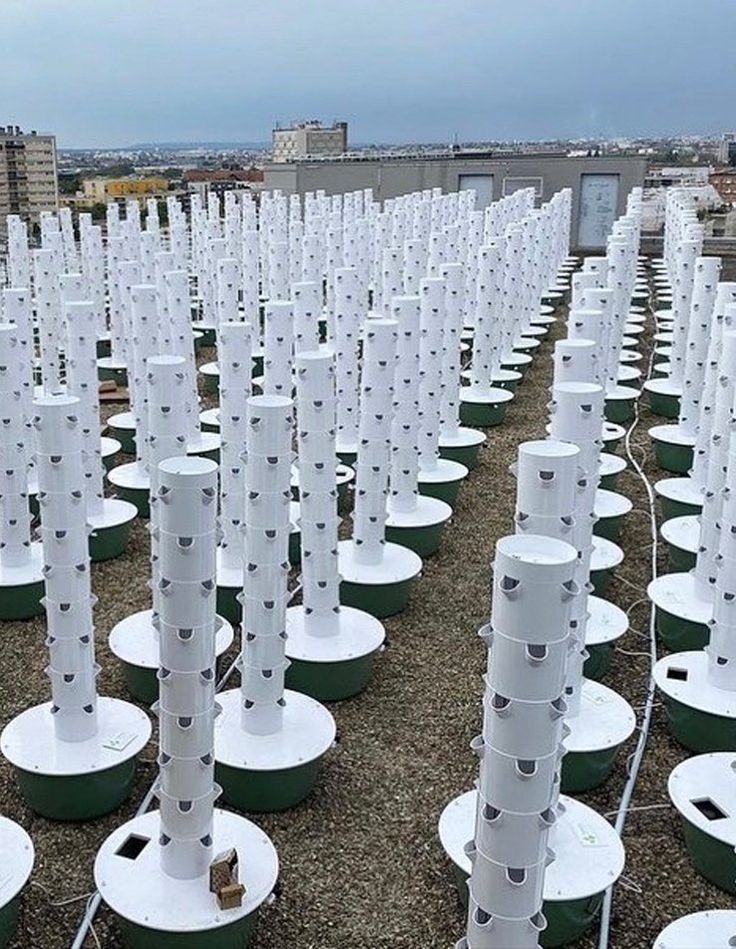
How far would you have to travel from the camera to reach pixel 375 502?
9469 millimetres

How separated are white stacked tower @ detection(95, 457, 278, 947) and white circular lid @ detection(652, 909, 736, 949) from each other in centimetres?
230

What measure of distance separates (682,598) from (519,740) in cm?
494

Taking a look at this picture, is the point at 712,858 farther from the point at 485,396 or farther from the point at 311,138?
the point at 311,138

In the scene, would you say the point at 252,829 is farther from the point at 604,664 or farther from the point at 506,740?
the point at 604,664

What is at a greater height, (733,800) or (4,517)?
Result: (4,517)

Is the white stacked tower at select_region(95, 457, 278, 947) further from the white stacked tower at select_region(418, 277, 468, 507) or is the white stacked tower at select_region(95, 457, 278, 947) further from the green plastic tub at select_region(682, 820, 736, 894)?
the white stacked tower at select_region(418, 277, 468, 507)

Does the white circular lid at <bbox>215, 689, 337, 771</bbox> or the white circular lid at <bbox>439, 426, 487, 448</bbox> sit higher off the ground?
the white circular lid at <bbox>439, 426, 487, 448</bbox>

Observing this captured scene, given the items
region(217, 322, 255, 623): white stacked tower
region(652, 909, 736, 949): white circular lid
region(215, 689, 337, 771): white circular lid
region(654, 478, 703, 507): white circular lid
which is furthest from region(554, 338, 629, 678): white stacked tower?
region(217, 322, 255, 623): white stacked tower

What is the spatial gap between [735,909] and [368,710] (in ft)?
10.5

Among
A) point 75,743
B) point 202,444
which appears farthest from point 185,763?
point 202,444

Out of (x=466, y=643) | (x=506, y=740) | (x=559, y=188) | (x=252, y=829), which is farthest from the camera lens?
(x=559, y=188)

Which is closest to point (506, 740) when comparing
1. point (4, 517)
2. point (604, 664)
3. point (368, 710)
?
point (368, 710)

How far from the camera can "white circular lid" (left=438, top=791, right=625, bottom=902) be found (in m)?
5.69

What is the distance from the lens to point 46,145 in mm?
33250
